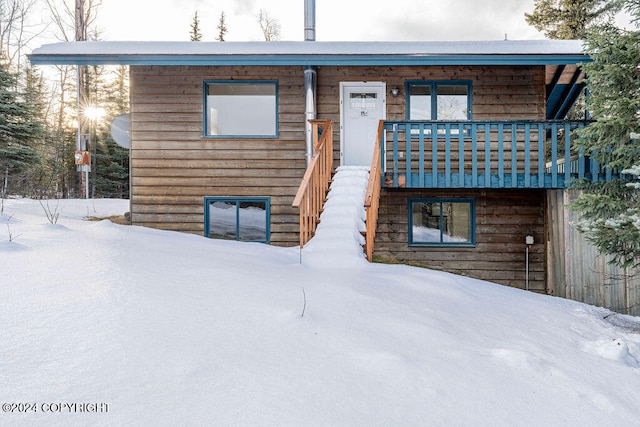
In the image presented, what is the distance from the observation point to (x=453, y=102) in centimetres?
869

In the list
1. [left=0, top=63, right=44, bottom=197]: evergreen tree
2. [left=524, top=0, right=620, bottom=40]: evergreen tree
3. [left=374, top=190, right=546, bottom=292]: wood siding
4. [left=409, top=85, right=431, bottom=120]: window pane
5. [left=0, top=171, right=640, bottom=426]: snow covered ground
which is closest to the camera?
[left=0, top=171, right=640, bottom=426]: snow covered ground

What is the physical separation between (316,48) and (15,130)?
14.4m

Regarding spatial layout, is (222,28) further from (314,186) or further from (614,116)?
(614,116)

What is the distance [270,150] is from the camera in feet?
27.9

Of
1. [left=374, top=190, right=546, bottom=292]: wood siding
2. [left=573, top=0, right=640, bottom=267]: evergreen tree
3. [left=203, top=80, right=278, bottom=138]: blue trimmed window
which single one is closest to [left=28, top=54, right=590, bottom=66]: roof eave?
[left=203, top=80, right=278, bottom=138]: blue trimmed window

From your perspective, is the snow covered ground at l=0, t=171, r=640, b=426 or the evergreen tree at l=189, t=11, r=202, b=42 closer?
the snow covered ground at l=0, t=171, r=640, b=426

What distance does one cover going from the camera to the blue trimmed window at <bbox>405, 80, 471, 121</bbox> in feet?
28.1

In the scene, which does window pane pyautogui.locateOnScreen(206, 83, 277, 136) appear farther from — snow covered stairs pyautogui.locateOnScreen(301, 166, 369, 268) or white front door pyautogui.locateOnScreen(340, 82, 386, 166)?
snow covered stairs pyautogui.locateOnScreen(301, 166, 369, 268)

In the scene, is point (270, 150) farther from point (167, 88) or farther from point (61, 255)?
point (61, 255)

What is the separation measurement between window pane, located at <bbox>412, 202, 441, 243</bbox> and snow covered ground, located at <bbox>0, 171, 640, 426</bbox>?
13.9ft

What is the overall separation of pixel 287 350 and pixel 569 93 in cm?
996

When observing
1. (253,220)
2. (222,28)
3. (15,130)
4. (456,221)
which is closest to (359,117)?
(456,221)

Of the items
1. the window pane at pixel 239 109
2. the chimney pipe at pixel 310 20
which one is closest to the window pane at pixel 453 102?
the chimney pipe at pixel 310 20

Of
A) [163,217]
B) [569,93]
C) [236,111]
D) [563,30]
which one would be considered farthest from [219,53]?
[563,30]
